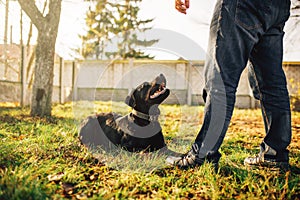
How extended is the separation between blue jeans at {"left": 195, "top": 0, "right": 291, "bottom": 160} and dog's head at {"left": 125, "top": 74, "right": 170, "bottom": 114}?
0.91 metres

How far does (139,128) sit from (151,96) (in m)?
0.38

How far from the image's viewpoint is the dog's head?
303 cm

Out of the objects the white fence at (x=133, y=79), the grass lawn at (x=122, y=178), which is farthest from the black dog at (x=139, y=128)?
→ the white fence at (x=133, y=79)

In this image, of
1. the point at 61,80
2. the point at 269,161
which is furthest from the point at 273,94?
the point at 61,80

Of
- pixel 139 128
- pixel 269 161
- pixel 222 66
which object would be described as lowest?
pixel 269 161

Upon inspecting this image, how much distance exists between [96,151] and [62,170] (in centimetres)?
67

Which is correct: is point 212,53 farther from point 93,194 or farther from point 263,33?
point 93,194

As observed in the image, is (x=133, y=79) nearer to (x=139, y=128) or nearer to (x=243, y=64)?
(x=139, y=128)

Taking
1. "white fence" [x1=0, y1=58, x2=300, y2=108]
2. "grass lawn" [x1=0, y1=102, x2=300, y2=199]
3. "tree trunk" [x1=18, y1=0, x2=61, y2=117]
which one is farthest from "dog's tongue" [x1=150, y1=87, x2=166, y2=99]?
"white fence" [x1=0, y1=58, x2=300, y2=108]

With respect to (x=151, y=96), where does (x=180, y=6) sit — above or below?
above

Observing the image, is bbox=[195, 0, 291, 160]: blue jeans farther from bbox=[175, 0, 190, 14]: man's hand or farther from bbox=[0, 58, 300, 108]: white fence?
bbox=[0, 58, 300, 108]: white fence

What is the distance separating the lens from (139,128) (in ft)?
9.78

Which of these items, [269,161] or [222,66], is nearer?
[222,66]

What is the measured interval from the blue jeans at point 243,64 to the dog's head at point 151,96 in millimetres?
906
